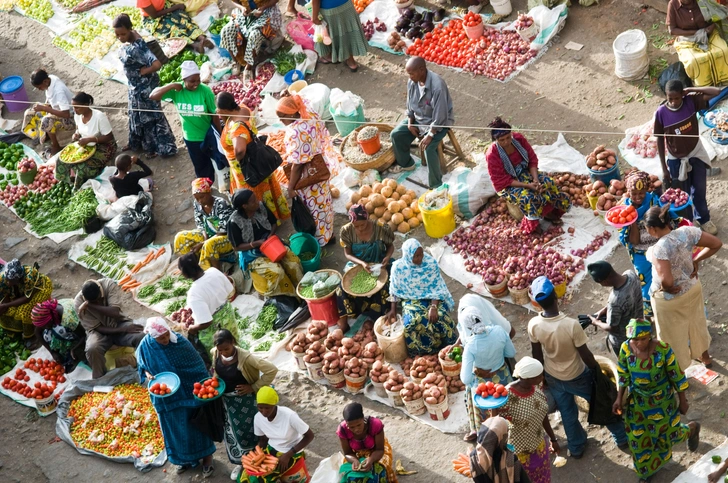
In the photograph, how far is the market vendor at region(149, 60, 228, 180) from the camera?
10.5 m

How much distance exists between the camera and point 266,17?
40.3 ft

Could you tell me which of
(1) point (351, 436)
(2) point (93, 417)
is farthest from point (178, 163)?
(1) point (351, 436)

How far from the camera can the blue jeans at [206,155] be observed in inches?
419

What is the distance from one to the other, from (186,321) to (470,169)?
124 inches

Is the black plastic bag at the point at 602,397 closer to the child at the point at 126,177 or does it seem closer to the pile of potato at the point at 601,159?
the pile of potato at the point at 601,159

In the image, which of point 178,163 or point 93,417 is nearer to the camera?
point 93,417

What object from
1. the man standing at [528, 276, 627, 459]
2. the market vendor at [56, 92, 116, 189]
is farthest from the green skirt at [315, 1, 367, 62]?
the man standing at [528, 276, 627, 459]

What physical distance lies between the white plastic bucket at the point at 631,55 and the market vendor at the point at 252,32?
13.7ft

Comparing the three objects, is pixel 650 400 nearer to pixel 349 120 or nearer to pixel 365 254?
pixel 365 254

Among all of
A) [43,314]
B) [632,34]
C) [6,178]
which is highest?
[632,34]

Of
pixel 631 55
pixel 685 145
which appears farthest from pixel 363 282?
pixel 631 55

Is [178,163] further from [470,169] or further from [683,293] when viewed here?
[683,293]

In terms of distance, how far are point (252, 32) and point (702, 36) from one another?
208 inches

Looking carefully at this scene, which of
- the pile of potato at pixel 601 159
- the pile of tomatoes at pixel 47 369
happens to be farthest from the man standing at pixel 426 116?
the pile of tomatoes at pixel 47 369
